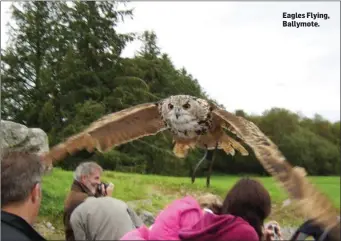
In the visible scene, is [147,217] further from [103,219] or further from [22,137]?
[103,219]

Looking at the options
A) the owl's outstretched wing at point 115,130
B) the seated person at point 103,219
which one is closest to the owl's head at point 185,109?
the owl's outstretched wing at point 115,130

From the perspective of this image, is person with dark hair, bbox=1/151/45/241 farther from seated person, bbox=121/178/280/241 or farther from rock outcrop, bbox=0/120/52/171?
rock outcrop, bbox=0/120/52/171

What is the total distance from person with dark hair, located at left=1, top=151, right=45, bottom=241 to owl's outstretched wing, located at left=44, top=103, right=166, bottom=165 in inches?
52.1

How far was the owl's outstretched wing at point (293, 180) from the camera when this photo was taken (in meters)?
2.03

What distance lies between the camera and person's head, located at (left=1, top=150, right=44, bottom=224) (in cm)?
167

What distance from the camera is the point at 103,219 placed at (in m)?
2.72

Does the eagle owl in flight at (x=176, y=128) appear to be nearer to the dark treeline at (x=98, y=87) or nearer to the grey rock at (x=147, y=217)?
the dark treeline at (x=98, y=87)

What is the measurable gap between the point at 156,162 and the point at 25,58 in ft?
11.1

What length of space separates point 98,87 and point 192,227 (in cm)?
661

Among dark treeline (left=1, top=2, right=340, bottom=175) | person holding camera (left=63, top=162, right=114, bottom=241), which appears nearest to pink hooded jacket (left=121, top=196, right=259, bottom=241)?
person holding camera (left=63, top=162, right=114, bottom=241)

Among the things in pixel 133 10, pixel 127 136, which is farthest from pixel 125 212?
pixel 133 10

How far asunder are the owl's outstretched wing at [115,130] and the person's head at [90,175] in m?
0.14

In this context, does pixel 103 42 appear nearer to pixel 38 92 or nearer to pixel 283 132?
pixel 38 92

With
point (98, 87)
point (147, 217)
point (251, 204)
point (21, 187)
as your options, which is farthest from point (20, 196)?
point (98, 87)
